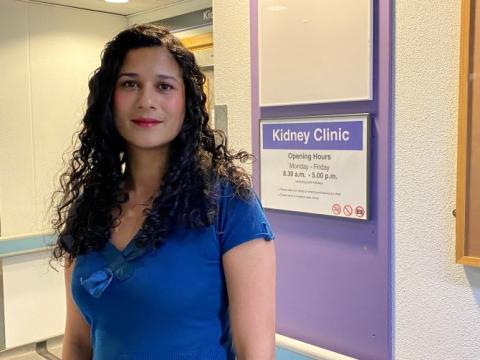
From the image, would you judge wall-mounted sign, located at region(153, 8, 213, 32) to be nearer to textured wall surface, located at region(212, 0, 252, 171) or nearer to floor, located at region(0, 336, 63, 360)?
textured wall surface, located at region(212, 0, 252, 171)

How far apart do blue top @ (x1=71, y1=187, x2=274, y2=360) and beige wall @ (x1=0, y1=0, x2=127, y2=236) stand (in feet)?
6.94

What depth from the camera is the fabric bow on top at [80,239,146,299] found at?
94 cm

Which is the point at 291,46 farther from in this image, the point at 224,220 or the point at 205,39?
the point at 205,39

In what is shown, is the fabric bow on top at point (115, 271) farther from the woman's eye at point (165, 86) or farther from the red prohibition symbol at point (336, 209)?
the red prohibition symbol at point (336, 209)

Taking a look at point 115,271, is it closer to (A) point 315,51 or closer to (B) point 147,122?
(B) point 147,122

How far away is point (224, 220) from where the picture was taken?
955mm

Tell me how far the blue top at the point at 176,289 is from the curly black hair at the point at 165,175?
0.09ft

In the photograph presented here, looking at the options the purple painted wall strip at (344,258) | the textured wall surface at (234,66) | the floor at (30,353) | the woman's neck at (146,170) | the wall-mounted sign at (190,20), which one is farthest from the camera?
the floor at (30,353)

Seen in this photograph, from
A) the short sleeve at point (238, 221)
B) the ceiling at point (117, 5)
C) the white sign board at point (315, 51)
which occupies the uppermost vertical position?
the ceiling at point (117, 5)

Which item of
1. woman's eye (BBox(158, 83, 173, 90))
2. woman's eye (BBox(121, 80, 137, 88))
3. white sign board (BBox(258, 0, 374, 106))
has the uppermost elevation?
white sign board (BBox(258, 0, 374, 106))

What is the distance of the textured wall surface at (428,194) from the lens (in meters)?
1.25

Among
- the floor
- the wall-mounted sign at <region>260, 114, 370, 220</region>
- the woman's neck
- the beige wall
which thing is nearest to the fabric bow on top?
the woman's neck

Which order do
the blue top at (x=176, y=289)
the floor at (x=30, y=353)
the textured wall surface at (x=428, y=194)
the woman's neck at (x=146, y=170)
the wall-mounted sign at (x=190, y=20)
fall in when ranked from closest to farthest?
the blue top at (x=176, y=289), the woman's neck at (x=146, y=170), the textured wall surface at (x=428, y=194), the wall-mounted sign at (x=190, y=20), the floor at (x=30, y=353)

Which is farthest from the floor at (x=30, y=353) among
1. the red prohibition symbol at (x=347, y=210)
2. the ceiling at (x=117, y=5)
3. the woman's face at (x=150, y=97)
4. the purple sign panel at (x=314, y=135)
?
the woman's face at (x=150, y=97)
